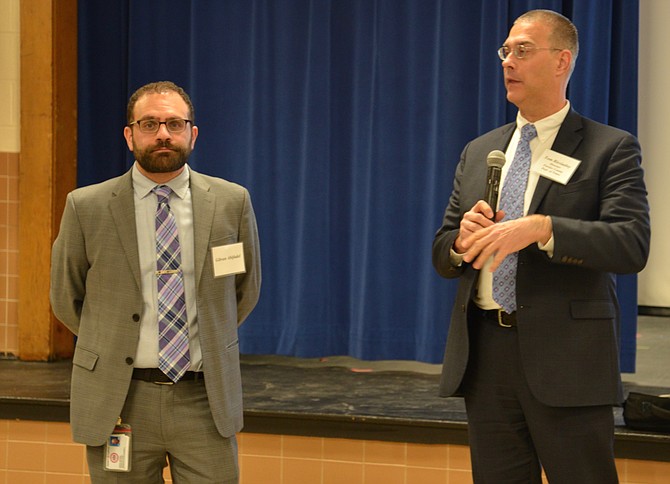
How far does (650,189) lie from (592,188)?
12.0 ft

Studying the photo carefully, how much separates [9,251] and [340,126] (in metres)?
1.93

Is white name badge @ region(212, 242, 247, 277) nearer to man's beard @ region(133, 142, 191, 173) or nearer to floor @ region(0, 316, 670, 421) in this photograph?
man's beard @ region(133, 142, 191, 173)

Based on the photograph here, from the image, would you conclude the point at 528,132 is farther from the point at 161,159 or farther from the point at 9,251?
the point at 9,251

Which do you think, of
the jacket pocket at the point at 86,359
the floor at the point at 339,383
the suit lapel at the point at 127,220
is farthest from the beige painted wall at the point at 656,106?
the jacket pocket at the point at 86,359

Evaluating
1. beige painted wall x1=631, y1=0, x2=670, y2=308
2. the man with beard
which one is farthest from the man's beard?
beige painted wall x1=631, y1=0, x2=670, y2=308

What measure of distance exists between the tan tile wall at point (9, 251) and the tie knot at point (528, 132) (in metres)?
3.31

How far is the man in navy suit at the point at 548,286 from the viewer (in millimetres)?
2416

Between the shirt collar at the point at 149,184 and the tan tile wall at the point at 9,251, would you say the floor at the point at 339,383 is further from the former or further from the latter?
the shirt collar at the point at 149,184

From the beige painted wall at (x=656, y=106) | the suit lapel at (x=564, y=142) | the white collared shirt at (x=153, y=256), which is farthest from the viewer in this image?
the beige painted wall at (x=656, y=106)

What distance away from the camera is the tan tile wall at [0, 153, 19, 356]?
5.07 metres

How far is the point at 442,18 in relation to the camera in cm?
481

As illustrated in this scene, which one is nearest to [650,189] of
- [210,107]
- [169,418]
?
[210,107]

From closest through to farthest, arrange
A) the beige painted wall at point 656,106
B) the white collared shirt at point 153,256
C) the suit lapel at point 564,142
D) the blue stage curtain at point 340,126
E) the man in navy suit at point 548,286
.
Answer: the man in navy suit at point 548,286 → the suit lapel at point 564,142 → the white collared shirt at point 153,256 → the blue stage curtain at point 340,126 → the beige painted wall at point 656,106

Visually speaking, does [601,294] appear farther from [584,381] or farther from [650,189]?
[650,189]
